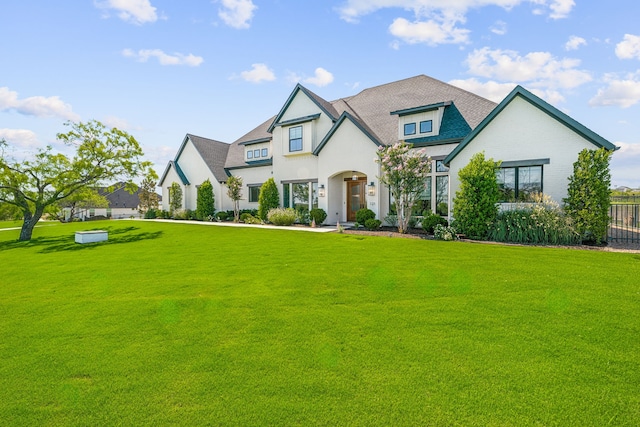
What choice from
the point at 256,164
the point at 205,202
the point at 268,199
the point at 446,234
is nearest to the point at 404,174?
the point at 446,234

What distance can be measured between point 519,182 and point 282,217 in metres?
12.6

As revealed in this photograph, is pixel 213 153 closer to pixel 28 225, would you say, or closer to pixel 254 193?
pixel 254 193

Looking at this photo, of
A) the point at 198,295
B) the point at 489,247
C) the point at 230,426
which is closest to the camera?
the point at 230,426

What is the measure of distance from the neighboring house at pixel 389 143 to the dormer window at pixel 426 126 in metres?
0.05

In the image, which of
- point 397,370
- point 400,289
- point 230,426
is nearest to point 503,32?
point 400,289

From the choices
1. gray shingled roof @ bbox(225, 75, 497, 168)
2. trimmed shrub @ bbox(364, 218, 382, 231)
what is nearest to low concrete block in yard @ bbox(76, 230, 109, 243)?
trimmed shrub @ bbox(364, 218, 382, 231)

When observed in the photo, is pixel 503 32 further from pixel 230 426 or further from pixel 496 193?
pixel 230 426

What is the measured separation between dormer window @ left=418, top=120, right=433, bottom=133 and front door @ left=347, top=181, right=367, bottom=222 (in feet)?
15.0

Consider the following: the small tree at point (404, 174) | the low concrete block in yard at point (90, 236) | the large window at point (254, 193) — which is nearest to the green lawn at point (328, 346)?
the small tree at point (404, 174)

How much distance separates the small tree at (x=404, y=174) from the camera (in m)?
14.1

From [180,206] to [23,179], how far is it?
39.8 feet

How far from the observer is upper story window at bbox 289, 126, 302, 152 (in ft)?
69.2

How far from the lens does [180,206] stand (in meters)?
28.1

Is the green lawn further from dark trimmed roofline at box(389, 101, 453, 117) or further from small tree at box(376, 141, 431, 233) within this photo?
dark trimmed roofline at box(389, 101, 453, 117)
